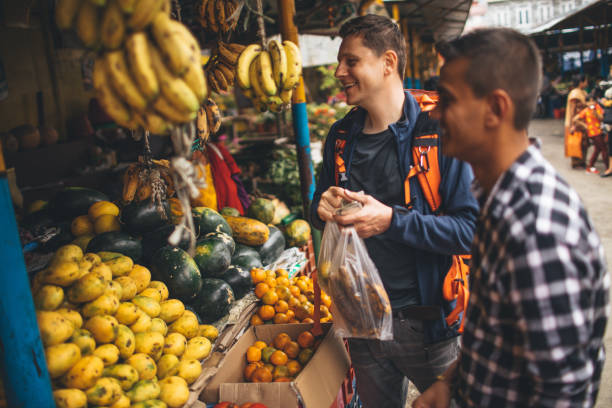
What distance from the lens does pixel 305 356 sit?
2.63 m

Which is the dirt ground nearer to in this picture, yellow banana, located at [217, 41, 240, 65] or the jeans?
the jeans

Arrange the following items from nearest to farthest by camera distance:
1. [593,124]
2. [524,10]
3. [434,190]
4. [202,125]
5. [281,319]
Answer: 1. [434,190]
2. [202,125]
3. [281,319]
4. [593,124]
5. [524,10]

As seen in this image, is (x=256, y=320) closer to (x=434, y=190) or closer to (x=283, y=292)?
(x=283, y=292)

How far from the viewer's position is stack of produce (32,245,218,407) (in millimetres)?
1860

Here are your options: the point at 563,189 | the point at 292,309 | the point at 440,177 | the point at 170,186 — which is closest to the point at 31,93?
the point at 170,186

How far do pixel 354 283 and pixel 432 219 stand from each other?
0.46 metres

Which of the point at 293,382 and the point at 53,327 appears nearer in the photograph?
the point at 53,327

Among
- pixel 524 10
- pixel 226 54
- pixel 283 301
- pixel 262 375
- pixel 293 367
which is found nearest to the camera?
pixel 262 375

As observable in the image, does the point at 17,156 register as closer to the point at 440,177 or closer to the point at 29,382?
the point at 29,382

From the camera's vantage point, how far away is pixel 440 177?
76.8 inches

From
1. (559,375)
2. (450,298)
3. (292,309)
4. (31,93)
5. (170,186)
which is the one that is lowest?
(292,309)

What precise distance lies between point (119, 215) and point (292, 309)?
149cm

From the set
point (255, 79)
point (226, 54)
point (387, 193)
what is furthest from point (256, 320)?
point (226, 54)

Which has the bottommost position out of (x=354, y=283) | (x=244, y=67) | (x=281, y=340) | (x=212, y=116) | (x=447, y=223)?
(x=281, y=340)
